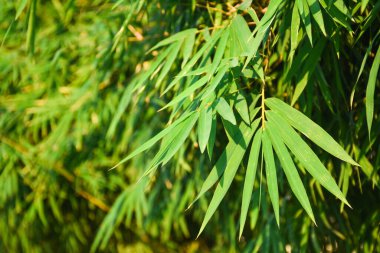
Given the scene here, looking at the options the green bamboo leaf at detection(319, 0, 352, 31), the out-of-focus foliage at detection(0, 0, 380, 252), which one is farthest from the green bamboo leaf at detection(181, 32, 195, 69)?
the green bamboo leaf at detection(319, 0, 352, 31)

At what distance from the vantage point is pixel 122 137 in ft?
6.99

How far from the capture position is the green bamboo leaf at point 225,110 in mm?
1018

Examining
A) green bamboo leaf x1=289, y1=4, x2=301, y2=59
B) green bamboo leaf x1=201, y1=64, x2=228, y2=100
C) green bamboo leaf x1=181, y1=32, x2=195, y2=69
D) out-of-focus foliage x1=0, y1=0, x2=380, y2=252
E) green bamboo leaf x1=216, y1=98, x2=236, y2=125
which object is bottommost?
out-of-focus foliage x1=0, y1=0, x2=380, y2=252

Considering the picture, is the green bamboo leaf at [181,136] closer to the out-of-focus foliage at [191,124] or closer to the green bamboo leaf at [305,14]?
the out-of-focus foliage at [191,124]

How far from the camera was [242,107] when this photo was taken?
44.2 inches

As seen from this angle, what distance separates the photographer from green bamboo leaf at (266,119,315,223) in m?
1.01

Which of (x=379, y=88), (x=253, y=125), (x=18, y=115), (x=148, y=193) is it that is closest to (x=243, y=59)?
(x=253, y=125)

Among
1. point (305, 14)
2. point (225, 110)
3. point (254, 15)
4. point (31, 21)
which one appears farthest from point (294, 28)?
point (31, 21)

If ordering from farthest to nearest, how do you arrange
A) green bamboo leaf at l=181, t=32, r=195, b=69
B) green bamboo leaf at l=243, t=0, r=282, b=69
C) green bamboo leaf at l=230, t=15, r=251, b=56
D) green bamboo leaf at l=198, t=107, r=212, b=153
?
green bamboo leaf at l=181, t=32, r=195, b=69, green bamboo leaf at l=230, t=15, r=251, b=56, green bamboo leaf at l=243, t=0, r=282, b=69, green bamboo leaf at l=198, t=107, r=212, b=153

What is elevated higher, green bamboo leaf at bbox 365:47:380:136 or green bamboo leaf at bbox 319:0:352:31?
green bamboo leaf at bbox 319:0:352:31

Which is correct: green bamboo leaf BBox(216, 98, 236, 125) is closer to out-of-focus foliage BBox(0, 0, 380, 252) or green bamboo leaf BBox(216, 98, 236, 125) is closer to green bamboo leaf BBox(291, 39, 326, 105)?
out-of-focus foliage BBox(0, 0, 380, 252)

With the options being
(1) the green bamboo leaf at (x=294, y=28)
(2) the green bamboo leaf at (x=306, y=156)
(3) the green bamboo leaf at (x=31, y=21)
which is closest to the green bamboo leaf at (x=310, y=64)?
(1) the green bamboo leaf at (x=294, y=28)

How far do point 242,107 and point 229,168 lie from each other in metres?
0.13

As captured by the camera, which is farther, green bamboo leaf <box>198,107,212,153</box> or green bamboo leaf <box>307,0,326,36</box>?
green bamboo leaf <box>307,0,326,36</box>
